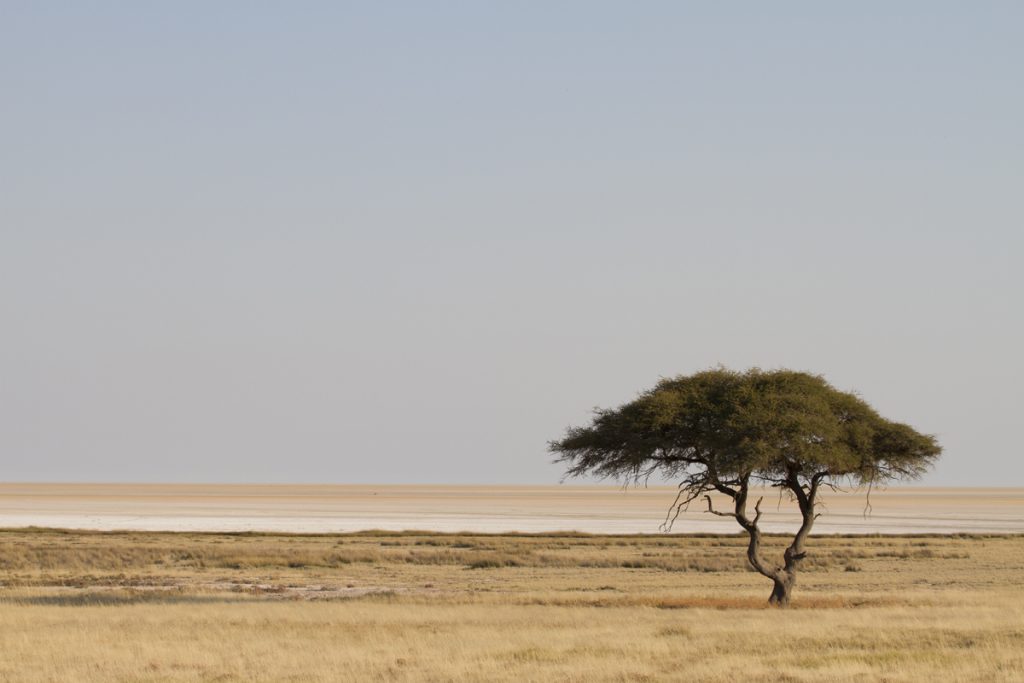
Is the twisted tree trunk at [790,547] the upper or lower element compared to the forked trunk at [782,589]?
upper

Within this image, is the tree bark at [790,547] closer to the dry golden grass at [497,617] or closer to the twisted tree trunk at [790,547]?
the twisted tree trunk at [790,547]

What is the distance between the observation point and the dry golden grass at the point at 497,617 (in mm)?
21578

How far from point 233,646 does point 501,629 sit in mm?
5693

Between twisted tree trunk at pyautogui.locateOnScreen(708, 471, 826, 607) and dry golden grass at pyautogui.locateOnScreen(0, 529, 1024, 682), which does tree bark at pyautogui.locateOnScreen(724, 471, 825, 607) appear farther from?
dry golden grass at pyautogui.locateOnScreen(0, 529, 1024, 682)

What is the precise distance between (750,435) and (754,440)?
0.20 metres

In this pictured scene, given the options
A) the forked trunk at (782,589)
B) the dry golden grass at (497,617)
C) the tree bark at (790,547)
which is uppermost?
the tree bark at (790,547)

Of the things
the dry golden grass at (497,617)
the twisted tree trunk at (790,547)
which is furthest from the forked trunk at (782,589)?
the dry golden grass at (497,617)

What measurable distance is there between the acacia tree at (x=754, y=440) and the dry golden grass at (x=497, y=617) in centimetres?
322

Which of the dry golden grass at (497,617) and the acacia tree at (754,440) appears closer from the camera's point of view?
the dry golden grass at (497,617)

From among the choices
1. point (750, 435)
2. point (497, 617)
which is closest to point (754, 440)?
point (750, 435)

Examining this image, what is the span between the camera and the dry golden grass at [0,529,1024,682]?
21578mm

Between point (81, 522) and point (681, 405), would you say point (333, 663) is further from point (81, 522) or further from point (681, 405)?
point (81, 522)

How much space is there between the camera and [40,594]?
37.2 metres

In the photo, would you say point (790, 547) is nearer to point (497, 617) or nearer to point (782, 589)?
point (782, 589)
